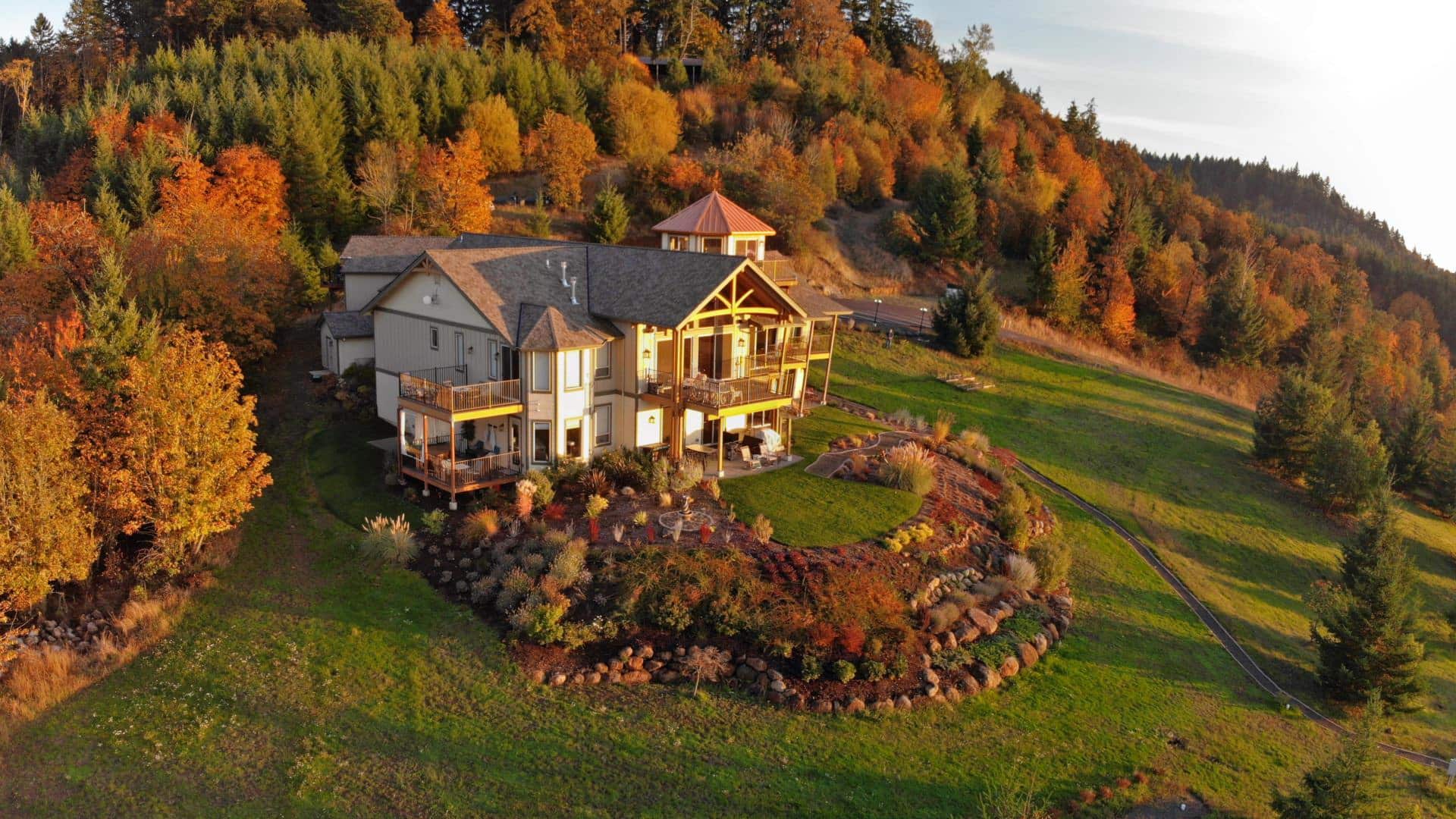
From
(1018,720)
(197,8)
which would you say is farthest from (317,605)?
(197,8)

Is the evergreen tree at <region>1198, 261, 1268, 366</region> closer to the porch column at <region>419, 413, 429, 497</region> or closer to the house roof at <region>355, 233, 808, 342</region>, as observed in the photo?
the house roof at <region>355, 233, 808, 342</region>

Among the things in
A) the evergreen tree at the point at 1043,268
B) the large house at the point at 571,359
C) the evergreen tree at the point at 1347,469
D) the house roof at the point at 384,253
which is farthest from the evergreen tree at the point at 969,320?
the house roof at the point at 384,253

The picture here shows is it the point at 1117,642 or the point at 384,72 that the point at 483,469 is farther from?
the point at 384,72

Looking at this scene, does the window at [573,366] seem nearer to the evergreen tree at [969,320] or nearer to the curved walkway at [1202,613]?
the curved walkway at [1202,613]

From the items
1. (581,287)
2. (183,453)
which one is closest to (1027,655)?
(581,287)

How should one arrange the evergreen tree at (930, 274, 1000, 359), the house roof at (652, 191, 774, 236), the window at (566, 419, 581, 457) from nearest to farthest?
the window at (566, 419, 581, 457) → the house roof at (652, 191, 774, 236) → the evergreen tree at (930, 274, 1000, 359)

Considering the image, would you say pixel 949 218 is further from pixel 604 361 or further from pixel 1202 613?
pixel 1202 613

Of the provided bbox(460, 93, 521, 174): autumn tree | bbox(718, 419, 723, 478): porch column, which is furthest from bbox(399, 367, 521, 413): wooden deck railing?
bbox(460, 93, 521, 174): autumn tree
